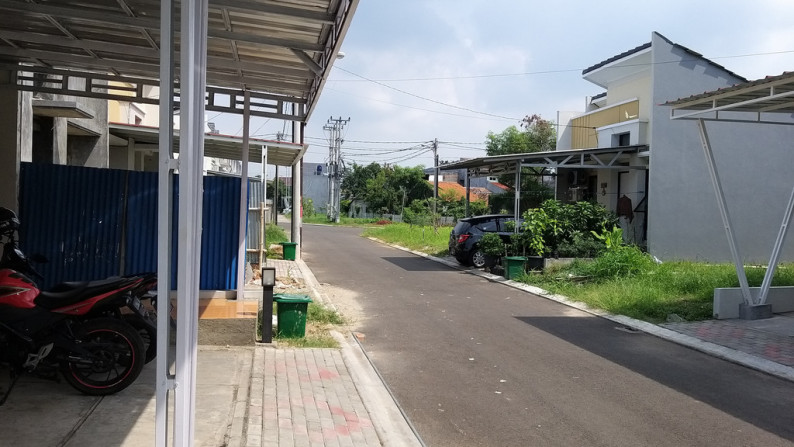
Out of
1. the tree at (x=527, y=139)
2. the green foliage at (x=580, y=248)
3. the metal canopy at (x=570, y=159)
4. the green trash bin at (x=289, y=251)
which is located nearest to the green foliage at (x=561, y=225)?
the green foliage at (x=580, y=248)

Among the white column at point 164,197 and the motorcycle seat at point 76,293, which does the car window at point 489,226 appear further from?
the white column at point 164,197

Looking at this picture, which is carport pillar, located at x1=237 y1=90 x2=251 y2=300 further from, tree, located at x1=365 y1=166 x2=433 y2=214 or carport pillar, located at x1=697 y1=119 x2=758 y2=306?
tree, located at x1=365 y1=166 x2=433 y2=214

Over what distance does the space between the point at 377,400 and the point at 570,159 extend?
52.4ft

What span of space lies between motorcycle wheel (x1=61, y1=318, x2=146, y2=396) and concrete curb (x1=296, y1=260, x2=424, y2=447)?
218 centimetres

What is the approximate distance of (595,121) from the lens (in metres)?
24.1

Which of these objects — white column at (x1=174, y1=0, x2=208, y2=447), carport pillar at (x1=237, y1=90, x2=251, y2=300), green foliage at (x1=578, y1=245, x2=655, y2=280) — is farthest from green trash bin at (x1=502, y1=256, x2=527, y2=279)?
white column at (x1=174, y1=0, x2=208, y2=447)

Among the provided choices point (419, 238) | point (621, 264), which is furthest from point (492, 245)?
point (419, 238)

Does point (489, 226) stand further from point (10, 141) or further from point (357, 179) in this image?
point (357, 179)

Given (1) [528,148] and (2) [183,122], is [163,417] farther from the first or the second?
(1) [528,148]

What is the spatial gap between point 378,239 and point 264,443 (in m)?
31.8

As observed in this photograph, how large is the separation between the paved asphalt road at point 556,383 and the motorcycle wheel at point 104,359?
258 centimetres

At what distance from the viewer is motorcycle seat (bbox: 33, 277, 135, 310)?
5.37 m

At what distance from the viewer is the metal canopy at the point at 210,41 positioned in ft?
18.5

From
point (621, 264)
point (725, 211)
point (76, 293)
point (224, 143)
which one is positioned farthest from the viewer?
point (224, 143)
